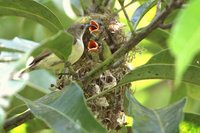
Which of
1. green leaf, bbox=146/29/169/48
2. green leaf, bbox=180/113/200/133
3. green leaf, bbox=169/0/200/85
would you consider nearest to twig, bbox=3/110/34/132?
green leaf, bbox=180/113/200/133

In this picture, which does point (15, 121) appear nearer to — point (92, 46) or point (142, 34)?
point (142, 34)

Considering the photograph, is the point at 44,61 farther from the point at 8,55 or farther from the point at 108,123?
the point at 8,55

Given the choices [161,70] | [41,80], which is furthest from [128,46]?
[41,80]

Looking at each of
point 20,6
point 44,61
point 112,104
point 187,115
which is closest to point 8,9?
point 20,6

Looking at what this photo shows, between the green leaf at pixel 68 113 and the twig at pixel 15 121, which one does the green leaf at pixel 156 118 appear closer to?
the green leaf at pixel 68 113

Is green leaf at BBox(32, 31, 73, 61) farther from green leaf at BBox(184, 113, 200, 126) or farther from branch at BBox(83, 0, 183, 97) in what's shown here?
green leaf at BBox(184, 113, 200, 126)

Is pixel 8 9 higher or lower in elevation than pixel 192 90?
higher
